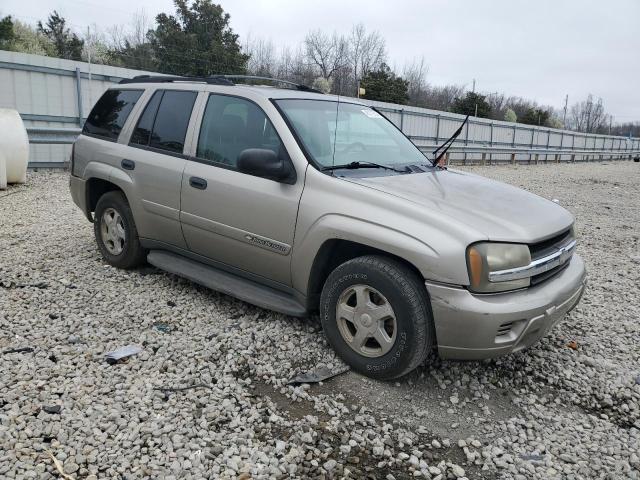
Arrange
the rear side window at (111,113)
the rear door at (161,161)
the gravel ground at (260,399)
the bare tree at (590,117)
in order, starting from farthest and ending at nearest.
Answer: the bare tree at (590,117) < the rear side window at (111,113) < the rear door at (161,161) < the gravel ground at (260,399)

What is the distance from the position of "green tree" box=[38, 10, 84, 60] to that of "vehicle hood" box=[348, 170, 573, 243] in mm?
30387

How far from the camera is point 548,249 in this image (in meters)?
3.33

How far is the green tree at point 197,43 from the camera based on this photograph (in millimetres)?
28125

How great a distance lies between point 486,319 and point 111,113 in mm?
4135

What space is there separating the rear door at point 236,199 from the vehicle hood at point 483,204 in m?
0.63

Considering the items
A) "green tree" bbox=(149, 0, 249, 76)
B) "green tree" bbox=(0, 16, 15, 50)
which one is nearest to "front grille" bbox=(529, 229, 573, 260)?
"green tree" bbox=(149, 0, 249, 76)

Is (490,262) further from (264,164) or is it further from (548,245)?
(264,164)

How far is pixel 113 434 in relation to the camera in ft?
9.08

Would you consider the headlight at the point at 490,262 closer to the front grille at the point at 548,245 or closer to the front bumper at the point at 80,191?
the front grille at the point at 548,245

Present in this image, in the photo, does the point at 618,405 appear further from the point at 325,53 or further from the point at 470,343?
the point at 325,53

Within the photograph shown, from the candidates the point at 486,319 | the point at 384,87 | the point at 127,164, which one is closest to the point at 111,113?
the point at 127,164

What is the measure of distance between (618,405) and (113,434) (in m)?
2.98

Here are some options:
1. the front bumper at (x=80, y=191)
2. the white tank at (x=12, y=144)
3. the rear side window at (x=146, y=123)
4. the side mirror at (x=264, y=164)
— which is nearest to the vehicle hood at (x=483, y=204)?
the side mirror at (x=264, y=164)

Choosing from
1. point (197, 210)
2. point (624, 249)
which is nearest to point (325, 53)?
point (624, 249)
